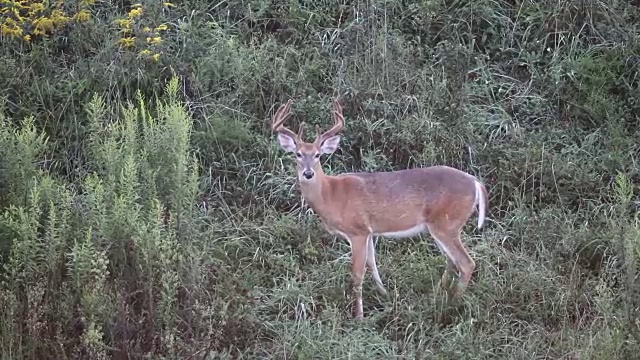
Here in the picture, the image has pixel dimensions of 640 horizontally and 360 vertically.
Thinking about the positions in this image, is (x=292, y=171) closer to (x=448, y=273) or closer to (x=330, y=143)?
(x=330, y=143)

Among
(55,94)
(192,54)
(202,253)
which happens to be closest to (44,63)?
(55,94)

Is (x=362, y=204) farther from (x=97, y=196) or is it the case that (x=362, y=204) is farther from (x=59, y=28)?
(x=59, y=28)

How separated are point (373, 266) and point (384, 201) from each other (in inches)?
18.0

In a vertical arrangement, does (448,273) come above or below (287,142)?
below

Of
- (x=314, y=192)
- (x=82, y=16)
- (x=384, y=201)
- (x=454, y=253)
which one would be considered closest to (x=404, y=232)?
(x=384, y=201)

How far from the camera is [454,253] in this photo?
679cm

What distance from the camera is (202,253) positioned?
609 cm

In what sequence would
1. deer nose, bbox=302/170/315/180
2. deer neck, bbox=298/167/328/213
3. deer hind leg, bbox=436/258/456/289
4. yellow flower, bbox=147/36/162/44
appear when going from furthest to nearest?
yellow flower, bbox=147/36/162/44 < deer neck, bbox=298/167/328/213 < deer nose, bbox=302/170/315/180 < deer hind leg, bbox=436/258/456/289

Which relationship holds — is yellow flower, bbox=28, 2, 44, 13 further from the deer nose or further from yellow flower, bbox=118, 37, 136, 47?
the deer nose

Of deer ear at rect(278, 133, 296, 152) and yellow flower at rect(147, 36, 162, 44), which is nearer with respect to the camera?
deer ear at rect(278, 133, 296, 152)

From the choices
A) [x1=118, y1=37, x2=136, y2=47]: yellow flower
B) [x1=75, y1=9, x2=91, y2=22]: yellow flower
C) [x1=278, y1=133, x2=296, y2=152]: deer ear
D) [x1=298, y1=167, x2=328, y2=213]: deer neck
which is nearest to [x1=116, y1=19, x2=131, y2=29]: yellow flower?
[x1=118, y1=37, x2=136, y2=47]: yellow flower

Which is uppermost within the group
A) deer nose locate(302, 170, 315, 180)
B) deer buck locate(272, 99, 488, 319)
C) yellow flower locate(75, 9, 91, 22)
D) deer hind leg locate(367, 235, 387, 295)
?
yellow flower locate(75, 9, 91, 22)

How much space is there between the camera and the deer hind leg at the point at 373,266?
21.9ft

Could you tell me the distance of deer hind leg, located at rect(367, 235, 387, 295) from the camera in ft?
21.9
